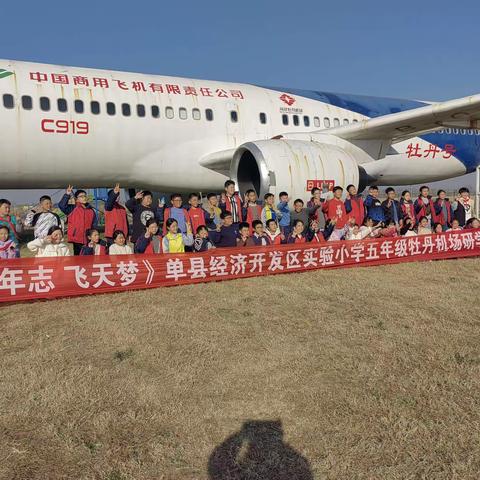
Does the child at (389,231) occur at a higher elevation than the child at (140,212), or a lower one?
lower

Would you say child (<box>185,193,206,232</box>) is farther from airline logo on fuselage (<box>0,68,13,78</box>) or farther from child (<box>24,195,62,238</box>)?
airline logo on fuselage (<box>0,68,13,78</box>)

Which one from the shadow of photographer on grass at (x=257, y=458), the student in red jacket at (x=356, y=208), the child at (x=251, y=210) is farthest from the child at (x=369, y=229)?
the shadow of photographer on grass at (x=257, y=458)

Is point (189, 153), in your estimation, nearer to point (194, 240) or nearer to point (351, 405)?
point (194, 240)

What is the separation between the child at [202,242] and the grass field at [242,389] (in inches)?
69.8

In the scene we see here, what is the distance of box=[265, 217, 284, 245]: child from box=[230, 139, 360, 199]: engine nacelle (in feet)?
6.55

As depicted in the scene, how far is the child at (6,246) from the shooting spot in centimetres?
646

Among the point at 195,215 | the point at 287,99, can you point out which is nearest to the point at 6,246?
the point at 195,215

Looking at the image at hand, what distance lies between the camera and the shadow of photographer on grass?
2.56 meters

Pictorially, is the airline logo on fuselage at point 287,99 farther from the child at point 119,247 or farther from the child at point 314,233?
the child at point 119,247

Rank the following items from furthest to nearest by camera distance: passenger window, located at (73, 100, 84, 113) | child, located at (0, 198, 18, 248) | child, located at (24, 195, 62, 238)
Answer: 1. passenger window, located at (73, 100, 84, 113)
2. child, located at (24, 195, 62, 238)
3. child, located at (0, 198, 18, 248)

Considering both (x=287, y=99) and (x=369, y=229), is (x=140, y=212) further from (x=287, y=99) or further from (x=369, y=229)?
(x=287, y=99)

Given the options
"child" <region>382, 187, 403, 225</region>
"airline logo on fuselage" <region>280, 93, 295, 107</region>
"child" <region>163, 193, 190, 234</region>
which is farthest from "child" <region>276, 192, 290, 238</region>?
"airline logo on fuselage" <region>280, 93, 295, 107</region>

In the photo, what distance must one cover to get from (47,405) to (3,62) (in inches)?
388

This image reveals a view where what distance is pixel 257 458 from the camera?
2.71m
